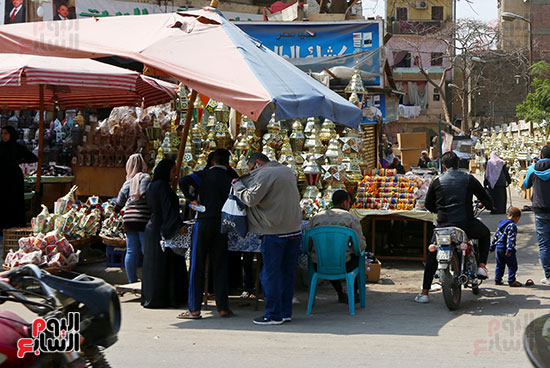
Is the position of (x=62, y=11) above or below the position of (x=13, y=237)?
above

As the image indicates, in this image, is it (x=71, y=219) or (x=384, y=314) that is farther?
(x=71, y=219)

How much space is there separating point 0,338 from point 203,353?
3010mm

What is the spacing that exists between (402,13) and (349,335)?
61.9 meters

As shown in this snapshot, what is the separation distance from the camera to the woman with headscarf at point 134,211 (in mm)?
8500

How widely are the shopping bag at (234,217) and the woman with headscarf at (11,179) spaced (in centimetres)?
492

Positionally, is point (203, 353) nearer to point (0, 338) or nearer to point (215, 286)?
point (215, 286)

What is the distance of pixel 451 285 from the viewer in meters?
8.09

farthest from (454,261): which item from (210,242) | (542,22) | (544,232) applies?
(542,22)

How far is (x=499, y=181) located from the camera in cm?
1786

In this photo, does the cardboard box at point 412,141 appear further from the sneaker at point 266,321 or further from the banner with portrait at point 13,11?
the sneaker at point 266,321

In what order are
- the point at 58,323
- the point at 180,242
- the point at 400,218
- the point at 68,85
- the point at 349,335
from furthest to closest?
1. the point at 400,218
2. the point at 68,85
3. the point at 180,242
4. the point at 349,335
5. the point at 58,323

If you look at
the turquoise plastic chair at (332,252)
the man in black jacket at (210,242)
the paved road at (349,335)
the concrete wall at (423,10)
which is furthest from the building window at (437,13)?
the man in black jacket at (210,242)

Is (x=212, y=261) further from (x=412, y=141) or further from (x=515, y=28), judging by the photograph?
(x=515, y=28)

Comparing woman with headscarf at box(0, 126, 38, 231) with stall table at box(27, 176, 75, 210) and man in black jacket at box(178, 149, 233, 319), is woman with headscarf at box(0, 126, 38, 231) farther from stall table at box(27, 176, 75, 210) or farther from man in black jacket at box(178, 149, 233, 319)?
man in black jacket at box(178, 149, 233, 319)
